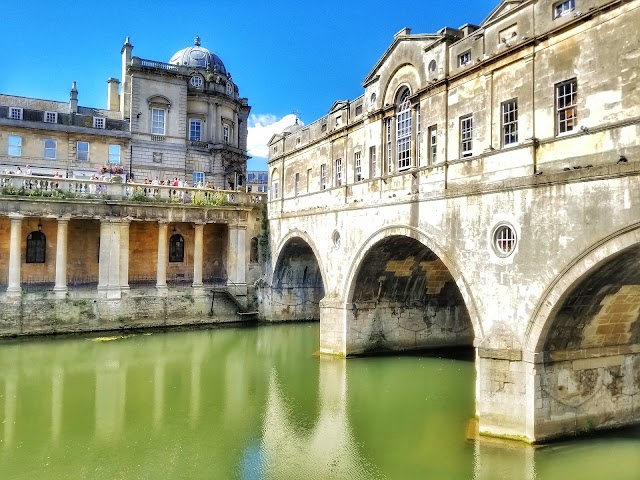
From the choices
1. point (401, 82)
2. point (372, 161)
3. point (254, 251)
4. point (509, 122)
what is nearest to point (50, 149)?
point (254, 251)

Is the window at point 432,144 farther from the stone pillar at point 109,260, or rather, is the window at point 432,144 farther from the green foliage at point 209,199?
the stone pillar at point 109,260

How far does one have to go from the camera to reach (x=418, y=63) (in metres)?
15.9

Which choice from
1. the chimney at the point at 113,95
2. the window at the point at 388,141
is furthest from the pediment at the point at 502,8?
the chimney at the point at 113,95

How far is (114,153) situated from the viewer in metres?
33.4

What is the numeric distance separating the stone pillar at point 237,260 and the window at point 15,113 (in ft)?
49.4

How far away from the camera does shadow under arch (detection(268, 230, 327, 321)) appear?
27.2m

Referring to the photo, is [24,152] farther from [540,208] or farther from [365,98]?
[540,208]

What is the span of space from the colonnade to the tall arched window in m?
13.1

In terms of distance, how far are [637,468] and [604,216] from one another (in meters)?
4.97

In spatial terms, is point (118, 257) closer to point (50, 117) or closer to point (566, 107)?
point (50, 117)

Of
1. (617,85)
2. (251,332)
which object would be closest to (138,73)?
(251,332)

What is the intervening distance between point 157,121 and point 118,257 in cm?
1229

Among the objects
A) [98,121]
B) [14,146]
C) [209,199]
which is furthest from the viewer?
[98,121]

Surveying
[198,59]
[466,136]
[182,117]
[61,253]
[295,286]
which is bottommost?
[295,286]
